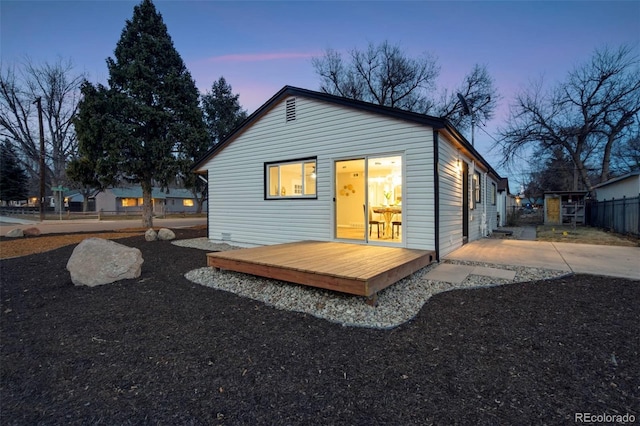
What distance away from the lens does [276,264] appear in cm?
446

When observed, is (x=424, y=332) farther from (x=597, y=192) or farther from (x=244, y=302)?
(x=597, y=192)

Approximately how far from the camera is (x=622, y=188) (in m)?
14.7

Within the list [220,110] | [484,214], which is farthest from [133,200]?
[484,214]

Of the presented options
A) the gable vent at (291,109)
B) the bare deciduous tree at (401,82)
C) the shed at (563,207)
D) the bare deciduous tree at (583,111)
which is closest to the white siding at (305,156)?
the gable vent at (291,109)

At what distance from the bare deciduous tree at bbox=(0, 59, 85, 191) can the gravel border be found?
79.9ft

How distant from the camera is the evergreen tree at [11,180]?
31.5 meters

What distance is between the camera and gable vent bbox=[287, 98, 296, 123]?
7646 mm

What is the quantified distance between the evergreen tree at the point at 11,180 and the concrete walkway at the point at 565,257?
43224 mm

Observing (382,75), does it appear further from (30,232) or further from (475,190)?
(30,232)

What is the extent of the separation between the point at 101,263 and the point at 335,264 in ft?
12.8

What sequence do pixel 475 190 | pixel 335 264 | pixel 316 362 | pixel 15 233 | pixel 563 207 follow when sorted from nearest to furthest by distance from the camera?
1. pixel 316 362
2. pixel 335 264
3. pixel 475 190
4. pixel 15 233
5. pixel 563 207

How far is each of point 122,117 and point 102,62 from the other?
3.56 metres

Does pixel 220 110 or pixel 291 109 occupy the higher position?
pixel 220 110

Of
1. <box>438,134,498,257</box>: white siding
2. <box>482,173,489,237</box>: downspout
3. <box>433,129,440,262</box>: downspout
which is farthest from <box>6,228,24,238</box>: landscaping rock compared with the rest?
<box>482,173,489,237</box>: downspout
